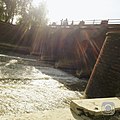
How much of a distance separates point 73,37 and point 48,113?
19.3 metres

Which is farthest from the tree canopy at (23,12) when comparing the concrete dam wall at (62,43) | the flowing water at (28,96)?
the flowing water at (28,96)

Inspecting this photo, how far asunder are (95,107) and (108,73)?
4772 millimetres

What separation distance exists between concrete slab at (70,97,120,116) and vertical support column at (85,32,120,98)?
10.8ft

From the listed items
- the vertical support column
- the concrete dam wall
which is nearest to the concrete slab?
the vertical support column

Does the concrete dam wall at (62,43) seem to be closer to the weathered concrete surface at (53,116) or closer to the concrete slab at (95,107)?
the concrete slab at (95,107)

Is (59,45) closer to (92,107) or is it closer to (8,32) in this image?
(8,32)

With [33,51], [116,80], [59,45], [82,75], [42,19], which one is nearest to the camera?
[116,80]

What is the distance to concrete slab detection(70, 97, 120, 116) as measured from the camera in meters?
5.34

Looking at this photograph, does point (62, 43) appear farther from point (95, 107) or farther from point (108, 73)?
point (95, 107)

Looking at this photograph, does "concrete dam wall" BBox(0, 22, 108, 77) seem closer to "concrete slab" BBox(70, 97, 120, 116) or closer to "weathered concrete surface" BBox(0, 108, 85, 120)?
"concrete slab" BBox(70, 97, 120, 116)

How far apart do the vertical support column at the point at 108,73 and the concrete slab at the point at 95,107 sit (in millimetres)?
3291

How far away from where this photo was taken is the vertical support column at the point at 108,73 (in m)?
9.56

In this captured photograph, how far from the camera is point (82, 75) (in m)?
19.2

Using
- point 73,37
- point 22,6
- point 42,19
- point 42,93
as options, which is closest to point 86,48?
point 73,37
